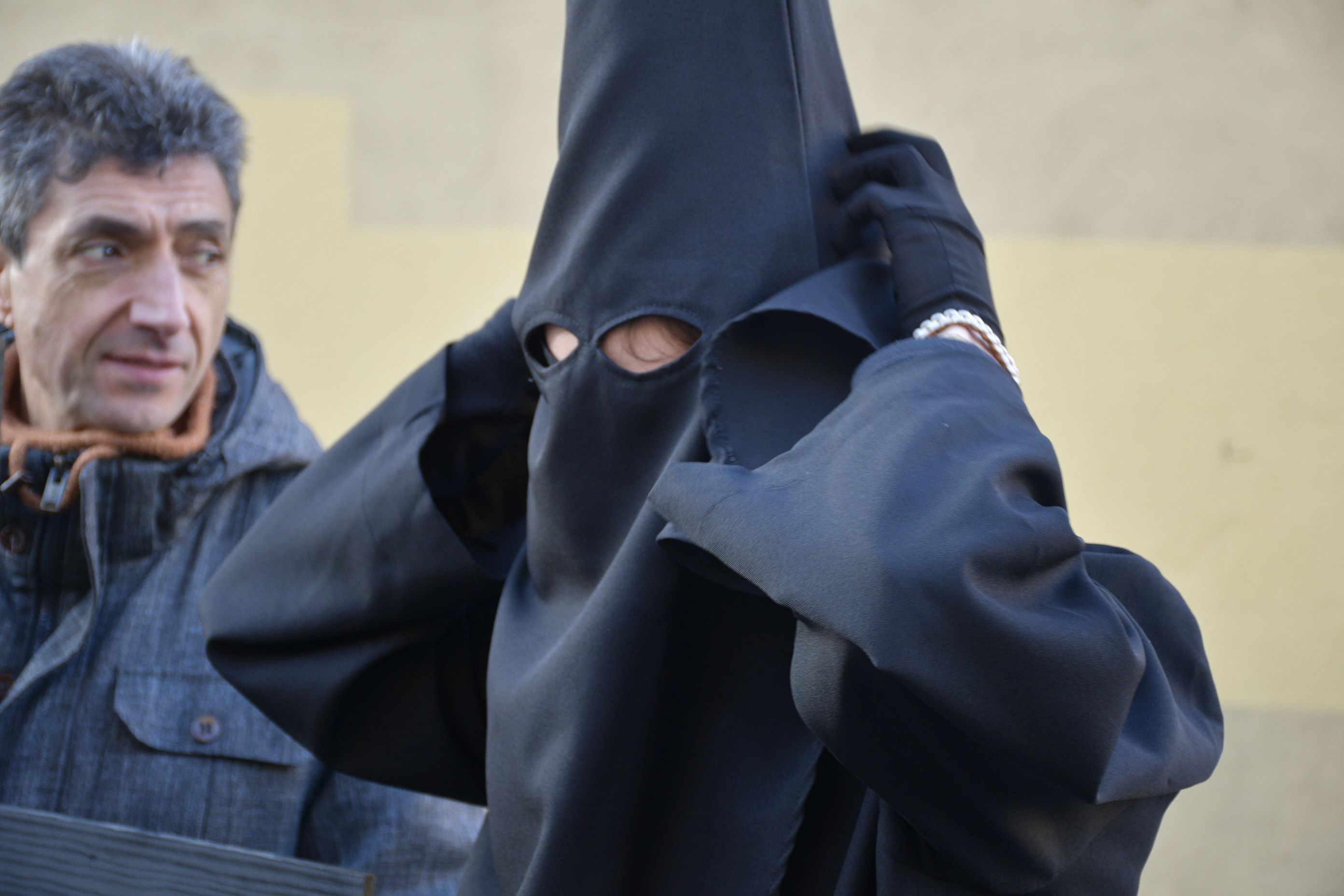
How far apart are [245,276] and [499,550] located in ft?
7.03

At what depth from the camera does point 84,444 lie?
1.94 metres

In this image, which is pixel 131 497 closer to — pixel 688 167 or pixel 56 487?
pixel 56 487

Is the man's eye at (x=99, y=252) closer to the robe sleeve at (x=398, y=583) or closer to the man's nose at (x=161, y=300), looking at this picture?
the man's nose at (x=161, y=300)

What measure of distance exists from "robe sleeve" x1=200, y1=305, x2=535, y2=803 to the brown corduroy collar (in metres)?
0.44

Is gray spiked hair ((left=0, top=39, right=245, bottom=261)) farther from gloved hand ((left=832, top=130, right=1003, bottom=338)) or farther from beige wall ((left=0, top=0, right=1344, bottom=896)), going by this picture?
beige wall ((left=0, top=0, right=1344, bottom=896))

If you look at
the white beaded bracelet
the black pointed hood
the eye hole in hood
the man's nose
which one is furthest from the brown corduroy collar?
the white beaded bracelet

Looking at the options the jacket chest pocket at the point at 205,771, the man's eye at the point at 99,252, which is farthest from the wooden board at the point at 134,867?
the man's eye at the point at 99,252

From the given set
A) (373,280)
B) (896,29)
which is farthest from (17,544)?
(896,29)

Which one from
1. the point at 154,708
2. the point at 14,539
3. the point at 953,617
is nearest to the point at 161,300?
the point at 14,539

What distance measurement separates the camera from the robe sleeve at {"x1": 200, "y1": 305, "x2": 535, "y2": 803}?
1.47 meters

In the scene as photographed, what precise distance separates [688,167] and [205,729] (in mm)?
1214

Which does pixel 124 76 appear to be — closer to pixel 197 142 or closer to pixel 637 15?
pixel 197 142

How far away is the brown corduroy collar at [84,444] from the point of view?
75.3 inches

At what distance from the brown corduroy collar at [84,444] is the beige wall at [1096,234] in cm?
132
